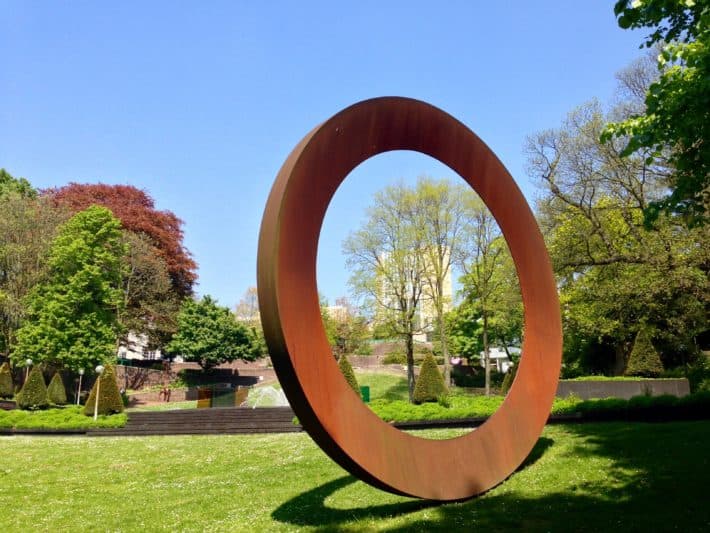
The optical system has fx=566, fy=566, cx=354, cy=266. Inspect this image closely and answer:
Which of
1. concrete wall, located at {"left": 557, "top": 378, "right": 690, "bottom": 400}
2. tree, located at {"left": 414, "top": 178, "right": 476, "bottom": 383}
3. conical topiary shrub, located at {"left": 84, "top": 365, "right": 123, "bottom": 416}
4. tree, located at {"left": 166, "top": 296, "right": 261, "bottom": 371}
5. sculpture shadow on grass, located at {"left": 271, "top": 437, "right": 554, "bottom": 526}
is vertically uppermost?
tree, located at {"left": 414, "top": 178, "right": 476, "bottom": 383}

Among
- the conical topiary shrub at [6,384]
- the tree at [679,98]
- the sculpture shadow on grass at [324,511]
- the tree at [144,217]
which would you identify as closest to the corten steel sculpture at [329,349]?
the sculpture shadow on grass at [324,511]

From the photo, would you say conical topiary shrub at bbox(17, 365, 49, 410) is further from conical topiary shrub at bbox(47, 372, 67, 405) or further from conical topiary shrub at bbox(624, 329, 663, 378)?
conical topiary shrub at bbox(624, 329, 663, 378)

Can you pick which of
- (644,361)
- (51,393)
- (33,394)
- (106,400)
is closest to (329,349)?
(106,400)

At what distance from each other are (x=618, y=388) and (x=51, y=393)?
988 inches

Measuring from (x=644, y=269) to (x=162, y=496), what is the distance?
1695 cm

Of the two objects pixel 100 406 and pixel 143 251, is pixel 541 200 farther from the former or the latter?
pixel 143 251

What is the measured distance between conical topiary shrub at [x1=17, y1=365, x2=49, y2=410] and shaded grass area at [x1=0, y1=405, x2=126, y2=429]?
3766 mm

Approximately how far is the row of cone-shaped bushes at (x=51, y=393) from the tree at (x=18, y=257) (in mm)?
2686

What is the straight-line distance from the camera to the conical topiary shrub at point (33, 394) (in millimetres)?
24422

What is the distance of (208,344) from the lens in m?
43.8

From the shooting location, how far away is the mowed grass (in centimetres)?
657

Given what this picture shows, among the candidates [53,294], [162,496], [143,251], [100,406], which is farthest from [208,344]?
[162,496]

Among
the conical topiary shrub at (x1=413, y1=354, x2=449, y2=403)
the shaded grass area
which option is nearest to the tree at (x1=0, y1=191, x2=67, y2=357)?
the shaded grass area

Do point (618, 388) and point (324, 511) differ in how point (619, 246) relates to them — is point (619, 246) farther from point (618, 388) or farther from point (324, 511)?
point (324, 511)
